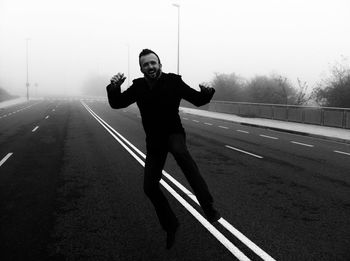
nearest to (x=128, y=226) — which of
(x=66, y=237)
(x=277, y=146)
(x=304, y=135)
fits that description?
(x=66, y=237)

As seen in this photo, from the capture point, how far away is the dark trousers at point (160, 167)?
359 centimetres

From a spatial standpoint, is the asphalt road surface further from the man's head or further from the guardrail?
the guardrail

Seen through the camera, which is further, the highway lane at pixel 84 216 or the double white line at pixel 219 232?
the highway lane at pixel 84 216

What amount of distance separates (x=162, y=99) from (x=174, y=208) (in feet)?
7.89

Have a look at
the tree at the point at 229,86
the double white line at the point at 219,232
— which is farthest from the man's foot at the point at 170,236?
the tree at the point at 229,86

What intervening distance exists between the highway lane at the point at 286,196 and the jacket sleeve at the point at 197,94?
1778 mm

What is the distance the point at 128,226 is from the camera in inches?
186

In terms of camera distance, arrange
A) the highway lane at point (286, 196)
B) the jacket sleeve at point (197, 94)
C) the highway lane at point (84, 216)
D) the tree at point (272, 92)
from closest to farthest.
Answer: the jacket sleeve at point (197, 94) < the highway lane at point (84, 216) < the highway lane at point (286, 196) < the tree at point (272, 92)

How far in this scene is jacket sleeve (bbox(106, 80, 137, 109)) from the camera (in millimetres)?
3572

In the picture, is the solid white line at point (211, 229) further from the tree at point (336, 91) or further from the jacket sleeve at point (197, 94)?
the tree at point (336, 91)

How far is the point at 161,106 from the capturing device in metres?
3.55

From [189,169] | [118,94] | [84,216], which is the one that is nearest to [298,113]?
[84,216]

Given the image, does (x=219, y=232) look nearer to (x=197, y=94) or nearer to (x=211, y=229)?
(x=211, y=229)

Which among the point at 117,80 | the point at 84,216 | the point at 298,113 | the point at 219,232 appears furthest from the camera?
the point at 298,113
